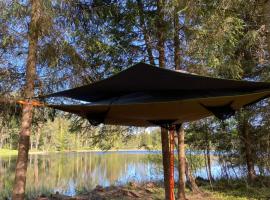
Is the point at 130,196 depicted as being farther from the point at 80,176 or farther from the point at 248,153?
the point at 80,176

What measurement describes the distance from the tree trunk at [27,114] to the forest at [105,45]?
0.01 m

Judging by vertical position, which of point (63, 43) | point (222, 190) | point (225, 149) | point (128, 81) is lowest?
point (222, 190)

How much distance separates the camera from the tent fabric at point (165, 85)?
3062mm

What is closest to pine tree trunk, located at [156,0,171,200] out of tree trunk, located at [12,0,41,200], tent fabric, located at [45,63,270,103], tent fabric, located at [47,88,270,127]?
tent fabric, located at [47,88,270,127]

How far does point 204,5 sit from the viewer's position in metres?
6.07

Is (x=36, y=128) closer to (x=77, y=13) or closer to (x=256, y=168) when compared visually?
(x=77, y=13)

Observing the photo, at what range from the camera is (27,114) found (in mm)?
5035

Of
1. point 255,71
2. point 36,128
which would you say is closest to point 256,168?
point 255,71

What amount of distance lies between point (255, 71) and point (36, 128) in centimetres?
517

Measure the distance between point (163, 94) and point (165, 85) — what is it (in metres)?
0.18

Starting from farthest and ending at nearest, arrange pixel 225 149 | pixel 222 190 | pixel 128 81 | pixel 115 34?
pixel 225 149 < pixel 222 190 < pixel 115 34 < pixel 128 81

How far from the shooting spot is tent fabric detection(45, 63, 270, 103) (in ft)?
10.0

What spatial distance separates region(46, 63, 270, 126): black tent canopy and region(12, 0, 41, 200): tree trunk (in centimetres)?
134

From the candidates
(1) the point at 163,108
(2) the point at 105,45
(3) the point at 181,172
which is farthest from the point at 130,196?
(1) the point at 163,108
